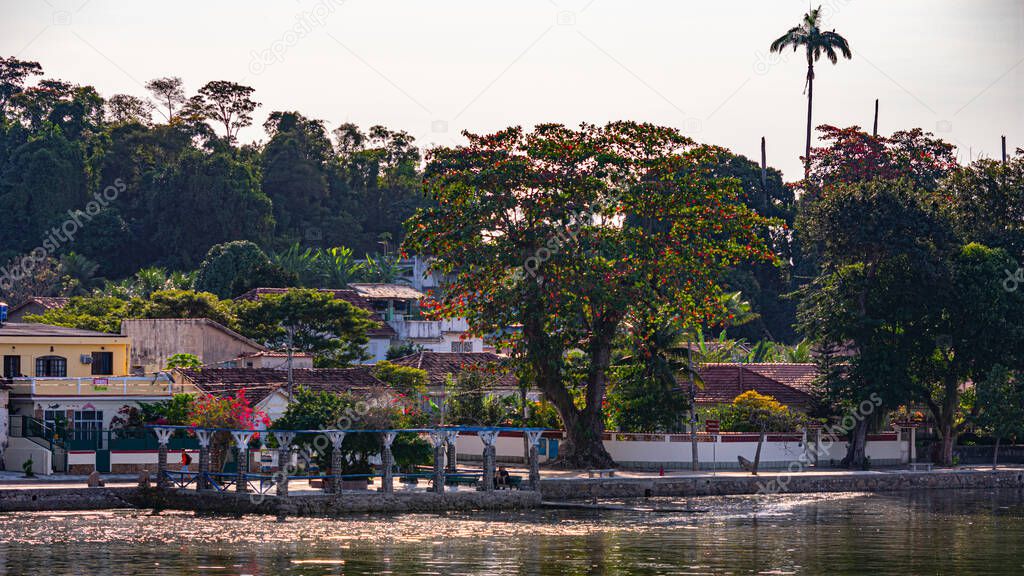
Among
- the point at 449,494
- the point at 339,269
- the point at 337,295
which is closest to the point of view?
the point at 449,494

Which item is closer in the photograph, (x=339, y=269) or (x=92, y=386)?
(x=92, y=386)

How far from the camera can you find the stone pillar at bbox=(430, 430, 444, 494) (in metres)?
→ 56.1

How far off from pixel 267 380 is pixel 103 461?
44.4ft

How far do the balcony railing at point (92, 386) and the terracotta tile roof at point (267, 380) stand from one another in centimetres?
256

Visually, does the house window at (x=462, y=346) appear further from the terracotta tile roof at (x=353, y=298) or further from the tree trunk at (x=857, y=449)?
the tree trunk at (x=857, y=449)

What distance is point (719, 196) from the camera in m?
68.1

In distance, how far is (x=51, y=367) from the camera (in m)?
72.7

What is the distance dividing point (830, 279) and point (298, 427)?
31749 mm

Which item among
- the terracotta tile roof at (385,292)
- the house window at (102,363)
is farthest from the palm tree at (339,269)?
the house window at (102,363)

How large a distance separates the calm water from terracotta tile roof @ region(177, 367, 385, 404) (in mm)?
15070

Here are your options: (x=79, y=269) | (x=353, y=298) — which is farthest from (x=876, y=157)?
(x=79, y=269)

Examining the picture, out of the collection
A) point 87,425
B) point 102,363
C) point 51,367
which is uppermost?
point 102,363

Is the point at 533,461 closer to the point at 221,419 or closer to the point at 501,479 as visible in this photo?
the point at 501,479

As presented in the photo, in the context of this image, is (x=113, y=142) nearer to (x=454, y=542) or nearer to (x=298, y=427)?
(x=298, y=427)
